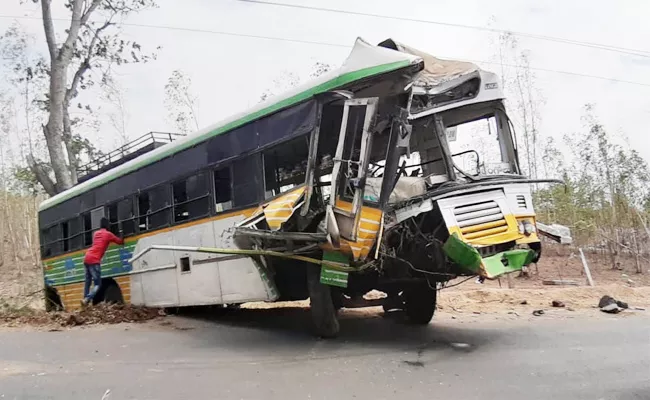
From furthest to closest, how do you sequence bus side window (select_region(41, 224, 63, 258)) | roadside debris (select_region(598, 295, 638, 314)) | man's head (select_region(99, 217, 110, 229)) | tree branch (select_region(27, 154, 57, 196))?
tree branch (select_region(27, 154, 57, 196))
bus side window (select_region(41, 224, 63, 258))
man's head (select_region(99, 217, 110, 229))
roadside debris (select_region(598, 295, 638, 314))

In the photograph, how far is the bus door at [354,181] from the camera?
6.06 m

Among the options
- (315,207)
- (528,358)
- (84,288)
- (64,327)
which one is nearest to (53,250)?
(84,288)

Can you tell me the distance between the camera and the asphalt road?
477 cm

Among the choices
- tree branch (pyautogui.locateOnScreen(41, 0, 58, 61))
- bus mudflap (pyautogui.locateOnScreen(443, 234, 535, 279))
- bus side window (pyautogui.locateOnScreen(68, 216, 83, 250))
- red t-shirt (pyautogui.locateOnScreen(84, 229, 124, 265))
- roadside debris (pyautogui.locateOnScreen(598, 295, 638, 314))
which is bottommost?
roadside debris (pyautogui.locateOnScreen(598, 295, 638, 314))

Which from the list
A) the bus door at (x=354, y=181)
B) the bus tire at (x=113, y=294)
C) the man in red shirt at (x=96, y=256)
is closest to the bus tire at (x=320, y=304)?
the bus door at (x=354, y=181)

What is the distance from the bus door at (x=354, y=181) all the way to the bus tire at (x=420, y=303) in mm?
2263

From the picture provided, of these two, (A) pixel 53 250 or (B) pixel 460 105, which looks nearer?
(B) pixel 460 105

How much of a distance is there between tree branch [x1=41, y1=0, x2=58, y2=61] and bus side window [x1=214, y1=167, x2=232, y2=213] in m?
11.4

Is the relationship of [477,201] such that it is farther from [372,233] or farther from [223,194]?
[223,194]

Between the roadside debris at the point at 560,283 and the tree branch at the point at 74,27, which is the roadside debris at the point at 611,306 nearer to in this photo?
the roadside debris at the point at 560,283

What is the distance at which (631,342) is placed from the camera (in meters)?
6.89

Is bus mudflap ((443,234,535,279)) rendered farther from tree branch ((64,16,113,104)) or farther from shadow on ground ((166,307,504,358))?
tree branch ((64,16,113,104))

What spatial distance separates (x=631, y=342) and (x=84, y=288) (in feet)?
29.7

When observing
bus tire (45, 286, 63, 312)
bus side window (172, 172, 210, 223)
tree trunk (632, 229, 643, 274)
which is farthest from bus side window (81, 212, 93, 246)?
tree trunk (632, 229, 643, 274)
